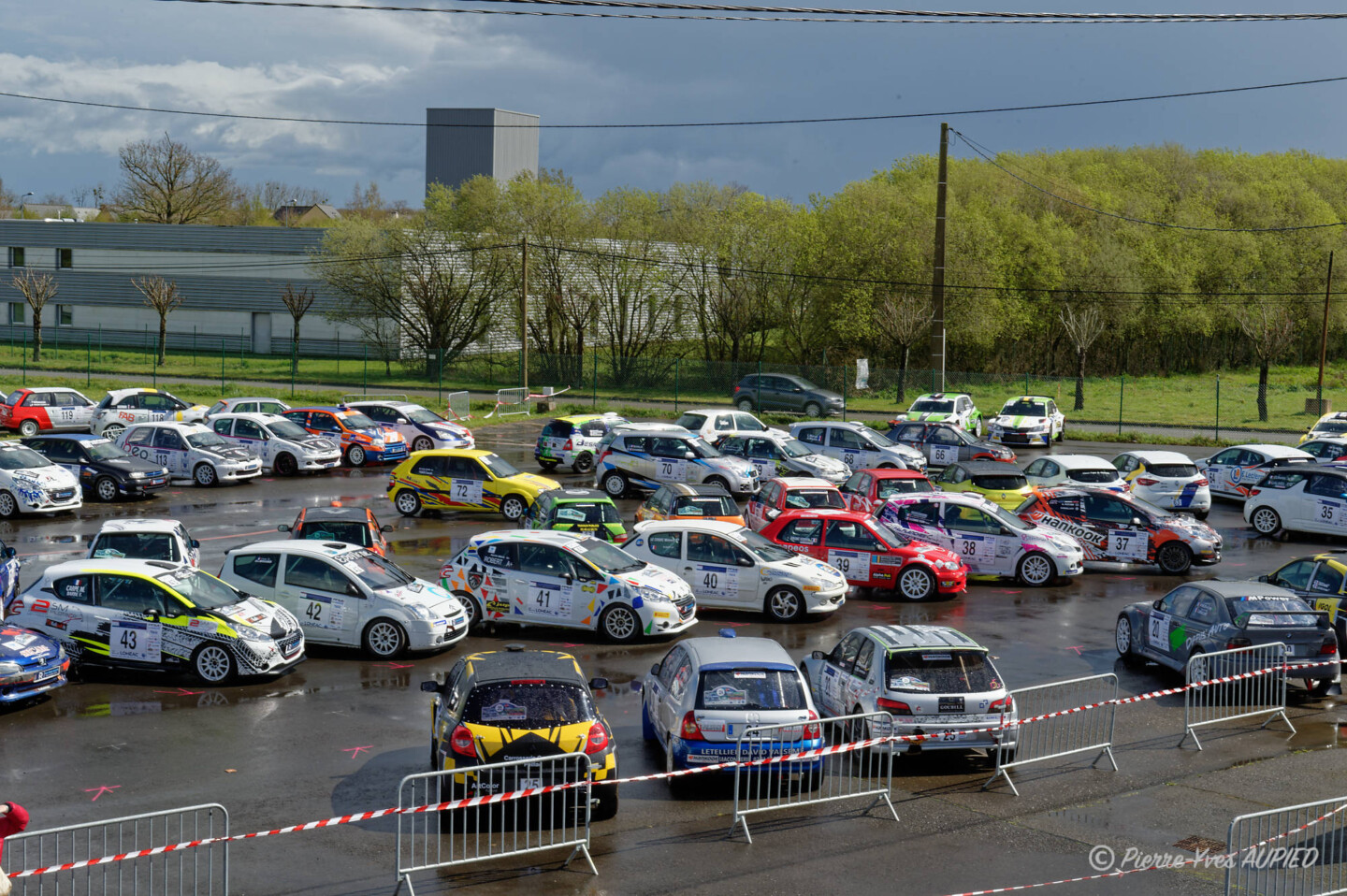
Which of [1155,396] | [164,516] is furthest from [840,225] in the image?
[164,516]

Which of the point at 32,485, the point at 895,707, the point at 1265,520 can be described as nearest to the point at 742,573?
the point at 895,707

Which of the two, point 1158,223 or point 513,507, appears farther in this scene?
point 1158,223

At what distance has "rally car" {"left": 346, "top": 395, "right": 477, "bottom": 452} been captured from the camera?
35.3 metres

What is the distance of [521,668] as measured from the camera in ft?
35.9

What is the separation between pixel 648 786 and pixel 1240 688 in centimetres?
747

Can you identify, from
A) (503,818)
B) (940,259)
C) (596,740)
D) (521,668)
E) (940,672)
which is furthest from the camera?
(940,259)

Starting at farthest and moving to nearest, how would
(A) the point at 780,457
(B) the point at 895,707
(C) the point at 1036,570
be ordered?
(A) the point at 780,457 < (C) the point at 1036,570 < (B) the point at 895,707

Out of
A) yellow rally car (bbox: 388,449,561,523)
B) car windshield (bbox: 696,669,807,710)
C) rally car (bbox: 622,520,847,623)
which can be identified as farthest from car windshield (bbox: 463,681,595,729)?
yellow rally car (bbox: 388,449,561,523)

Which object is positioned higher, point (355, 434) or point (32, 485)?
point (355, 434)

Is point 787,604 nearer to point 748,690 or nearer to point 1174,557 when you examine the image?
point 748,690

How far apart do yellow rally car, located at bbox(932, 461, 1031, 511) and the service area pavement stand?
7767 millimetres

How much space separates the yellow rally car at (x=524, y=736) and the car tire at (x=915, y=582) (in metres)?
10.3

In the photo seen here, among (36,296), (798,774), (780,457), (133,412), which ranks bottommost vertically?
(798,774)

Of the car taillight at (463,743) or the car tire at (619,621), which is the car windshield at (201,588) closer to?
the car tire at (619,621)
